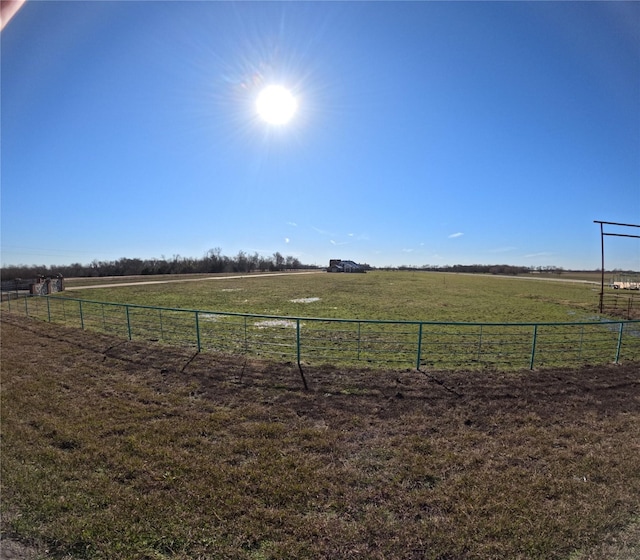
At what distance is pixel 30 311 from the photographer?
1739 centimetres

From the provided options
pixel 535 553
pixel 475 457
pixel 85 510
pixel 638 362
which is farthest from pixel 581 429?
pixel 85 510

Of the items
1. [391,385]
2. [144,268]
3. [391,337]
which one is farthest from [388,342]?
[144,268]

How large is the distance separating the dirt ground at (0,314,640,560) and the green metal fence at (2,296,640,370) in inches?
32.7

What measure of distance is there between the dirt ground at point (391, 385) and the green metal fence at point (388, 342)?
83cm

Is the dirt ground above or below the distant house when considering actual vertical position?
below

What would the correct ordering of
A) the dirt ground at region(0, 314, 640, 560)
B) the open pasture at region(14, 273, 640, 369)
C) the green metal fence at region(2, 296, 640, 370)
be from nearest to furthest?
the dirt ground at region(0, 314, 640, 560), the green metal fence at region(2, 296, 640, 370), the open pasture at region(14, 273, 640, 369)

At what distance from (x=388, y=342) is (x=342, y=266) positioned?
3632 inches

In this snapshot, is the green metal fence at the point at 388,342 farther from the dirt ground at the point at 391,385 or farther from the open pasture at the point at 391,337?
the dirt ground at the point at 391,385

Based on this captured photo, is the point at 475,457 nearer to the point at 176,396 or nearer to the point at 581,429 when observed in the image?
the point at 581,429

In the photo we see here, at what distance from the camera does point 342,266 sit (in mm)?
99562

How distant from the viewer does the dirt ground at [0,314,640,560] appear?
225 inches

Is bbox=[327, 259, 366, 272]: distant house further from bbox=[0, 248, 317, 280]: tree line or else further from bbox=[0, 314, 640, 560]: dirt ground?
bbox=[0, 314, 640, 560]: dirt ground

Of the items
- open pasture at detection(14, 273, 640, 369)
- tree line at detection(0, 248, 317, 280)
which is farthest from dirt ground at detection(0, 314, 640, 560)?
tree line at detection(0, 248, 317, 280)

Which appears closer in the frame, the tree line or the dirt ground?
the dirt ground
